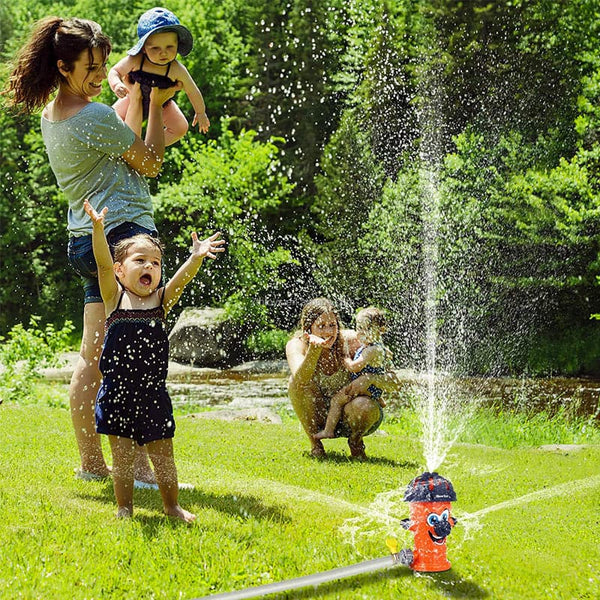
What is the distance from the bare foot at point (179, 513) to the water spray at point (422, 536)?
0.48m

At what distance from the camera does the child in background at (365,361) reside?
3561 mm

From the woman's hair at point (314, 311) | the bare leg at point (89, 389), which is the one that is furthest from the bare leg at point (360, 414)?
the bare leg at point (89, 389)

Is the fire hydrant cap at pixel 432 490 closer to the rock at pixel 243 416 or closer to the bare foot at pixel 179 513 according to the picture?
the bare foot at pixel 179 513

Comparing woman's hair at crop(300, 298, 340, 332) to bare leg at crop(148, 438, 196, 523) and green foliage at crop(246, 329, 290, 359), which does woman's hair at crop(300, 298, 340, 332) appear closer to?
bare leg at crop(148, 438, 196, 523)

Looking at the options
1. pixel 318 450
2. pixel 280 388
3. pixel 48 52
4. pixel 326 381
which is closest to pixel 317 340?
pixel 326 381

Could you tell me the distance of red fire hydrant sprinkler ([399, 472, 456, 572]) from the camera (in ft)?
6.73

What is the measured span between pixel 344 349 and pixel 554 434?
2459 mm

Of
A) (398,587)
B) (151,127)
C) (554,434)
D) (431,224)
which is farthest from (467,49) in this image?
(398,587)

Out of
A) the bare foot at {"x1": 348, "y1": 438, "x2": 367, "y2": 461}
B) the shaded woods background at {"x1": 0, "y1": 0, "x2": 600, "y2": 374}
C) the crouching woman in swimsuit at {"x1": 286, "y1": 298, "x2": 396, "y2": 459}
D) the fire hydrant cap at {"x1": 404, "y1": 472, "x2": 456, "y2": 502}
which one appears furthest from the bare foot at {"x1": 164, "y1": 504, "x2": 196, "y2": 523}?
the shaded woods background at {"x1": 0, "y1": 0, "x2": 600, "y2": 374}

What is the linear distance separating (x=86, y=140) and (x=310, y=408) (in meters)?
1.63

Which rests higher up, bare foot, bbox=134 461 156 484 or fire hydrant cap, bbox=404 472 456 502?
fire hydrant cap, bbox=404 472 456 502

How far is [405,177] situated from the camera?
34.8 feet

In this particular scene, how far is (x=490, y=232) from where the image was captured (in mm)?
10852

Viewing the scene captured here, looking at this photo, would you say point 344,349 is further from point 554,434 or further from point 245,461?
point 554,434
